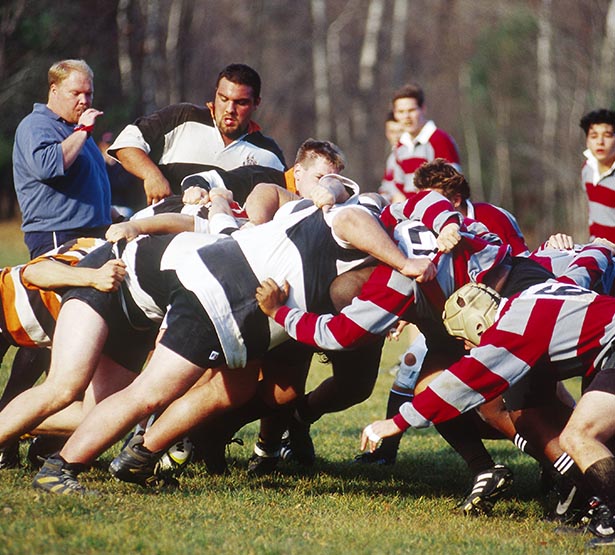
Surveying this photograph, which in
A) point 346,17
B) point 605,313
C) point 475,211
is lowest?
point 605,313

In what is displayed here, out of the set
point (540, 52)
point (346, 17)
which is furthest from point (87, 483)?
point (346, 17)

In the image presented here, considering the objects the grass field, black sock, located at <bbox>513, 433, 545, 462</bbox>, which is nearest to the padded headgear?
black sock, located at <bbox>513, 433, 545, 462</bbox>

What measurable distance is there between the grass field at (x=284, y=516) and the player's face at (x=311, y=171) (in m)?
1.62

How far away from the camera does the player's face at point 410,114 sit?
10.4m

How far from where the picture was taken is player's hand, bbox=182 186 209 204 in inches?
221

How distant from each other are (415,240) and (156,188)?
2058mm

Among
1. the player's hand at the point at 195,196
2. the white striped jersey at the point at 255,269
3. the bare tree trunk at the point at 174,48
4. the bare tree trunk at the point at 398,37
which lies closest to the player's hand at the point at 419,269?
the white striped jersey at the point at 255,269

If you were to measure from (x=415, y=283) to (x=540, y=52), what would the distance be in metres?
23.3

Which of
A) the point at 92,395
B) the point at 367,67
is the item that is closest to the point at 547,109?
the point at 367,67

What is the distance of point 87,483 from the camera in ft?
16.8

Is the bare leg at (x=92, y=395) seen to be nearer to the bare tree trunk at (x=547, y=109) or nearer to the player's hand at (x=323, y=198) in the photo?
the player's hand at (x=323, y=198)

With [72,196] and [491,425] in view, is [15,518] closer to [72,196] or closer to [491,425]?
[491,425]

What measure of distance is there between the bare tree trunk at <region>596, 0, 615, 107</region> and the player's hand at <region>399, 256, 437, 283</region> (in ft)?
58.2

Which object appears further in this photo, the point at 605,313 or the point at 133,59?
the point at 133,59
